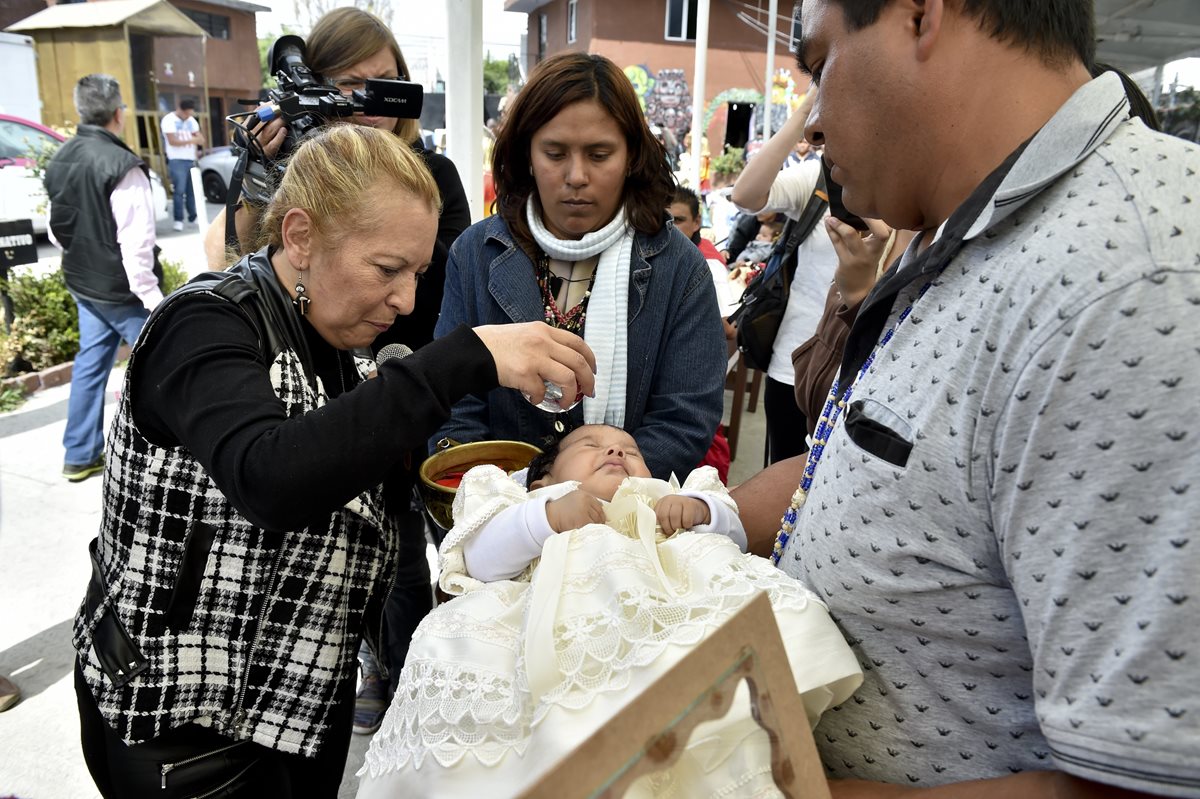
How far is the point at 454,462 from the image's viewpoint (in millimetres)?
2129

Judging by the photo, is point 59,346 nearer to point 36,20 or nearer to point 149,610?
point 149,610

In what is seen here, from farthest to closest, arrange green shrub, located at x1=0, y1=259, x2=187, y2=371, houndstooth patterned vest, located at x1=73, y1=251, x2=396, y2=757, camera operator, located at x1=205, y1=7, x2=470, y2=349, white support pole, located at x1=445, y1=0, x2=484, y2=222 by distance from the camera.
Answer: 1. green shrub, located at x1=0, y1=259, x2=187, y2=371
2. white support pole, located at x1=445, y1=0, x2=484, y2=222
3. camera operator, located at x1=205, y1=7, x2=470, y2=349
4. houndstooth patterned vest, located at x1=73, y1=251, x2=396, y2=757

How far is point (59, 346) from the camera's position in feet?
23.2

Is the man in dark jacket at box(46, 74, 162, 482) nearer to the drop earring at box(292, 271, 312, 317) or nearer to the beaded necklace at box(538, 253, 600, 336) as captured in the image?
the beaded necklace at box(538, 253, 600, 336)

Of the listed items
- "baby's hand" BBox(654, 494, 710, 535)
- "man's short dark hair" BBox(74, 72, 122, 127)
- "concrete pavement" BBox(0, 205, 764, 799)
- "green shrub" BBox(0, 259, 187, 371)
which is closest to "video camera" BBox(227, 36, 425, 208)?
"baby's hand" BBox(654, 494, 710, 535)

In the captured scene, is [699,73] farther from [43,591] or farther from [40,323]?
[43,591]

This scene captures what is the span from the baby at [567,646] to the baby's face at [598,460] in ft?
0.86

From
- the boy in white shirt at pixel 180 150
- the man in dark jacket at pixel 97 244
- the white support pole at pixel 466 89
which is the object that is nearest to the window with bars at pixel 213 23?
the boy in white shirt at pixel 180 150

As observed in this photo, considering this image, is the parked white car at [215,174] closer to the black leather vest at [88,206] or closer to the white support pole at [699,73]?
the white support pole at [699,73]

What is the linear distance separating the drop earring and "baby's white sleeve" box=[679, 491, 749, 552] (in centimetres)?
99

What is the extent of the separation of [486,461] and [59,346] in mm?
6674

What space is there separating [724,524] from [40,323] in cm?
738

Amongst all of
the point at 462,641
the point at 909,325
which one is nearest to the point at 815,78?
the point at 909,325

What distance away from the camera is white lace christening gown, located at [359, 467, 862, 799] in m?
1.03
